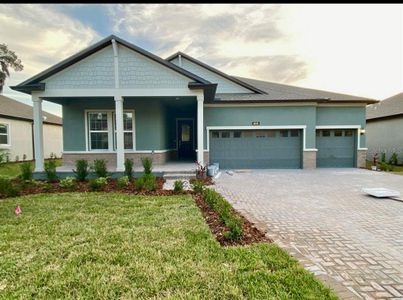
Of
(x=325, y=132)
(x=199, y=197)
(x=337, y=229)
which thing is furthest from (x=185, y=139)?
(x=337, y=229)

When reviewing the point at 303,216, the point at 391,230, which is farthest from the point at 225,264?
the point at 391,230

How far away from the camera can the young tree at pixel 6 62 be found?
21.2 metres

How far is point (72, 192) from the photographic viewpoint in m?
7.95

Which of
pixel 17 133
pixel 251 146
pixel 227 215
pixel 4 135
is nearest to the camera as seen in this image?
pixel 227 215

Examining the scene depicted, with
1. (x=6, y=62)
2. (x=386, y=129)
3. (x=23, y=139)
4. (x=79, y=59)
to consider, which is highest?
(x=6, y=62)

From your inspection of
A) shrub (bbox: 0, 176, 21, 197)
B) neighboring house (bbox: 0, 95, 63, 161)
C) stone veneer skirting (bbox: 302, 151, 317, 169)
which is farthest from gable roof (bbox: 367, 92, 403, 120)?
neighboring house (bbox: 0, 95, 63, 161)

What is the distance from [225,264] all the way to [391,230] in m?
3.55

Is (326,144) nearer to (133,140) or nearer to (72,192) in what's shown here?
(133,140)

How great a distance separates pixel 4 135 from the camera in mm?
17953

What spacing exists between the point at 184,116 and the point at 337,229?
1303 cm

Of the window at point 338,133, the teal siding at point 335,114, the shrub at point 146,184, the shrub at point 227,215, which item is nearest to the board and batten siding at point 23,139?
the shrub at point 146,184

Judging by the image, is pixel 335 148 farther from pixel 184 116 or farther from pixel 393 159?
pixel 184 116

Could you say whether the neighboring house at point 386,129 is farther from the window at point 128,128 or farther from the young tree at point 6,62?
the young tree at point 6,62

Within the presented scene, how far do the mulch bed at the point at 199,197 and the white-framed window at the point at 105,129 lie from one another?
3796mm
